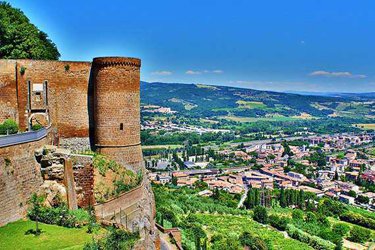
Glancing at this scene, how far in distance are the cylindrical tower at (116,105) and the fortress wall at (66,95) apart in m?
0.72

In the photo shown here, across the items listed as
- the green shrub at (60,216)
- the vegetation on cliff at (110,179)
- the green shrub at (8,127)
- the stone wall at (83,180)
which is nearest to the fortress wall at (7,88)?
the green shrub at (8,127)

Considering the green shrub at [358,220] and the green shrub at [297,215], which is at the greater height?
the green shrub at [297,215]

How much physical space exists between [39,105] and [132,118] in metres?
4.57

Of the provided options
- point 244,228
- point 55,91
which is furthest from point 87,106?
point 244,228

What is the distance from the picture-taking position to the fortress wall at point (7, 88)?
65.5 ft

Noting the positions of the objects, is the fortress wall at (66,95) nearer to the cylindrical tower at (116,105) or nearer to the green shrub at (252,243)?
the cylindrical tower at (116,105)

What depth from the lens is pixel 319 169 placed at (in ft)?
443

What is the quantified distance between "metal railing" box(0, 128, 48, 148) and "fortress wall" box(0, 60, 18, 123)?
278 cm

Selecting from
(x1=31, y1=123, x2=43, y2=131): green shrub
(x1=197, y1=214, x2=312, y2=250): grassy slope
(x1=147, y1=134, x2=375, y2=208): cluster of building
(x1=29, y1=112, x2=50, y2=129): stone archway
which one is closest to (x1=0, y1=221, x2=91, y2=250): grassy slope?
(x1=31, y1=123, x2=43, y2=131): green shrub

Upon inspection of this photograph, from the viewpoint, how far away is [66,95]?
2127 centimetres

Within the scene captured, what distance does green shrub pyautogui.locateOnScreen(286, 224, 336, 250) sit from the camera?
5428cm

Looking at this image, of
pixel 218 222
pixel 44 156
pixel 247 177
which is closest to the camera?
pixel 44 156

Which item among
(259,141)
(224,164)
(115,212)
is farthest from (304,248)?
(259,141)

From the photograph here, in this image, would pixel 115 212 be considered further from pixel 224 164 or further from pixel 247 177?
pixel 224 164
